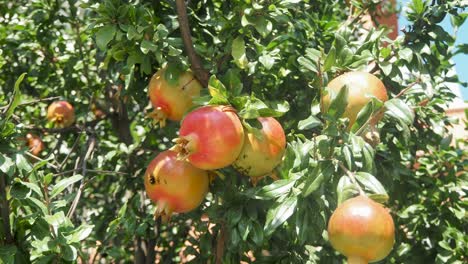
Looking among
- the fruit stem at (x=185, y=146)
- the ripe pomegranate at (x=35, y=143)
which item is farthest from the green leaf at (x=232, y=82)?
the ripe pomegranate at (x=35, y=143)

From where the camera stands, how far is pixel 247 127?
143cm

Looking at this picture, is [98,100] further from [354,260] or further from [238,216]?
[354,260]

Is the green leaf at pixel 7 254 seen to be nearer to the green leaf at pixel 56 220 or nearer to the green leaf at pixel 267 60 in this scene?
the green leaf at pixel 56 220

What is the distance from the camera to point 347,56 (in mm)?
1564

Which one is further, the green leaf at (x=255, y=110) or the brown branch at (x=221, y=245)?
the brown branch at (x=221, y=245)

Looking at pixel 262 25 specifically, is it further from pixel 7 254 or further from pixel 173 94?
pixel 7 254

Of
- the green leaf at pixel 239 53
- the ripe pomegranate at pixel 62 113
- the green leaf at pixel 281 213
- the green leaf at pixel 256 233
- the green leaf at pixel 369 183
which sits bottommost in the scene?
the ripe pomegranate at pixel 62 113

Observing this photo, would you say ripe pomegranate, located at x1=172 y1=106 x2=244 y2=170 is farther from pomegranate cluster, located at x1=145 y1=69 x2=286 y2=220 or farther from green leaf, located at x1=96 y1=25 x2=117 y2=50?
green leaf, located at x1=96 y1=25 x2=117 y2=50

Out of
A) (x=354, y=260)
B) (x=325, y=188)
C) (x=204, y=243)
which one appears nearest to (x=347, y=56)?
(x=325, y=188)

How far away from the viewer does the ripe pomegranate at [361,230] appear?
1126 mm

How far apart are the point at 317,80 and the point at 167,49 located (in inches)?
18.3

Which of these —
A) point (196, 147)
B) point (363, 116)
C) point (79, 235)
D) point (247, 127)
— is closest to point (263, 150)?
point (247, 127)

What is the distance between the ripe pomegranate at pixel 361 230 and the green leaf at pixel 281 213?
0.16m

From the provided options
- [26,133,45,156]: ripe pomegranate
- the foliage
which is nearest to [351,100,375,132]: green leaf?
the foliage
